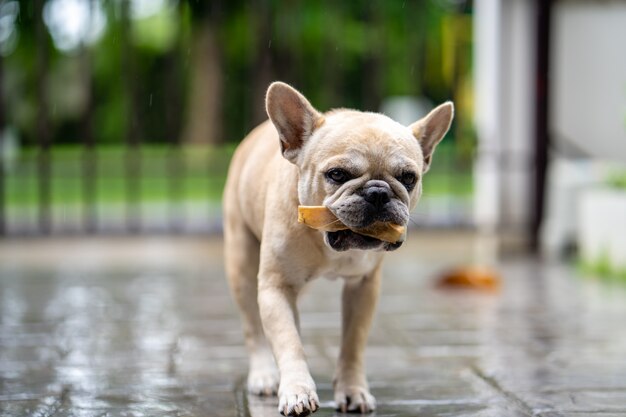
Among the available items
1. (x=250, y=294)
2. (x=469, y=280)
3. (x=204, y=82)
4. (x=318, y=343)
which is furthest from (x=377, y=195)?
(x=204, y=82)

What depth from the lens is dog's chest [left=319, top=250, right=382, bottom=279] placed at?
4117 millimetres

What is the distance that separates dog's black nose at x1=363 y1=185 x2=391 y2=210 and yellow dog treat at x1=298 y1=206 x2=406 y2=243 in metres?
0.08

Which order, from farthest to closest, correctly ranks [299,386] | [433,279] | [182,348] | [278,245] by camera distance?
[433,279]
[182,348]
[278,245]
[299,386]

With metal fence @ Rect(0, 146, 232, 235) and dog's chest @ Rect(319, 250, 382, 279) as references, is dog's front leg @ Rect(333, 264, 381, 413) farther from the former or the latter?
metal fence @ Rect(0, 146, 232, 235)

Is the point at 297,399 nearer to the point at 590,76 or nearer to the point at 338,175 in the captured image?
the point at 338,175

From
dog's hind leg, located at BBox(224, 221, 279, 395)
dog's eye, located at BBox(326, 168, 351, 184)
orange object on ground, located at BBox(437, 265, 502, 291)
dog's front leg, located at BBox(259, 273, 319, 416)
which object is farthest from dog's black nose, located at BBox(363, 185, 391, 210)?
orange object on ground, located at BBox(437, 265, 502, 291)

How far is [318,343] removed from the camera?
605 cm

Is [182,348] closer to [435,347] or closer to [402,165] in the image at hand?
[435,347]

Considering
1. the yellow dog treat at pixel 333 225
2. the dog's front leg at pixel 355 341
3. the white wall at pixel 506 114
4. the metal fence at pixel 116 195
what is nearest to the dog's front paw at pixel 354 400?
the dog's front leg at pixel 355 341

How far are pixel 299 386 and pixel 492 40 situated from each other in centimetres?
971

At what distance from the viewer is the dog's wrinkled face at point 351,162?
3.72 m

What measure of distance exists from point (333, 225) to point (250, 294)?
1.02 metres

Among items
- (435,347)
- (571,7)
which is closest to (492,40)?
(571,7)

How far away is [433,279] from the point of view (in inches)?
361
